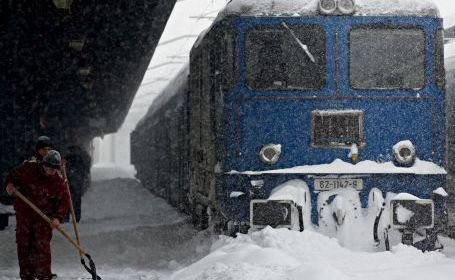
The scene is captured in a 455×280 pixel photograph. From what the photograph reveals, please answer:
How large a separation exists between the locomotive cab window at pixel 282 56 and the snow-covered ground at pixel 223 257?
1.79 m

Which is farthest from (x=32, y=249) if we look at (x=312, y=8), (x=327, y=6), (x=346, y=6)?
(x=346, y=6)

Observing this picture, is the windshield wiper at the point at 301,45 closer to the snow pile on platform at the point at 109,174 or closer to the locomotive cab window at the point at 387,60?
the locomotive cab window at the point at 387,60

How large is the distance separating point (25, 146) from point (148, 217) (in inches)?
197

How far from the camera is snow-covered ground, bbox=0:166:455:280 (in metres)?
6.97

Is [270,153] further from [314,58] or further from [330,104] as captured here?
[314,58]

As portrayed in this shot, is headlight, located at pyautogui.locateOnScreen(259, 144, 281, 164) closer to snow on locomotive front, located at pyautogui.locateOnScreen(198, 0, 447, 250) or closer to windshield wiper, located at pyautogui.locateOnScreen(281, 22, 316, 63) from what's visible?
snow on locomotive front, located at pyautogui.locateOnScreen(198, 0, 447, 250)

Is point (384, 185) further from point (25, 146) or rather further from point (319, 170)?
point (25, 146)

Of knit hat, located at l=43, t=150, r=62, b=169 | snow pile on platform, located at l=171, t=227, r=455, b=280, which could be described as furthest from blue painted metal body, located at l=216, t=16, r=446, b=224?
knit hat, located at l=43, t=150, r=62, b=169

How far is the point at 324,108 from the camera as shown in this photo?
905 centimetres

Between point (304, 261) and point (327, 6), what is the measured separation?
3.10m

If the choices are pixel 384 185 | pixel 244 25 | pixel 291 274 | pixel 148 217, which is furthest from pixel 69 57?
pixel 291 274

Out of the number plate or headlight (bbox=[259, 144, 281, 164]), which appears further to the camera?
headlight (bbox=[259, 144, 281, 164])

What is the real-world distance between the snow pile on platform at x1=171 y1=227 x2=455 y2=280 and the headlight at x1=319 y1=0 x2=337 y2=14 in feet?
8.51

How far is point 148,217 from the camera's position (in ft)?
54.4
